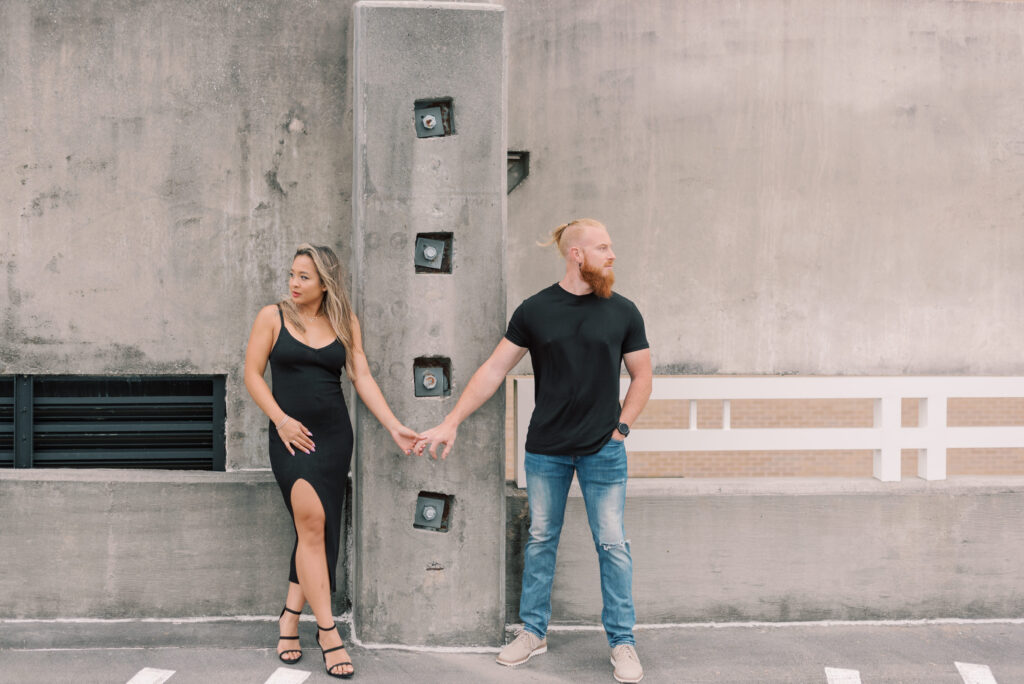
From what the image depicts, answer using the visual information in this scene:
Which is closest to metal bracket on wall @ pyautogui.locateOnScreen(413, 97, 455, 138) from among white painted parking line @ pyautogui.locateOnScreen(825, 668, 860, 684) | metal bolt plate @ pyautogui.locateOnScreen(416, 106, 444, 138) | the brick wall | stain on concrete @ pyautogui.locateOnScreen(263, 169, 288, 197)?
metal bolt plate @ pyautogui.locateOnScreen(416, 106, 444, 138)

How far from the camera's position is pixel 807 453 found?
8.27 meters

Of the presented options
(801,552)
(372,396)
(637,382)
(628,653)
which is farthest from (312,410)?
(801,552)

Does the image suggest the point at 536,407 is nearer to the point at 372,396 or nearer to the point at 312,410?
the point at 372,396

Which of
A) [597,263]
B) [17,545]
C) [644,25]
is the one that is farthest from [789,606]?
[17,545]

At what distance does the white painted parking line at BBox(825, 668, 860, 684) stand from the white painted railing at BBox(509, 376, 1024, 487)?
117 centimetres

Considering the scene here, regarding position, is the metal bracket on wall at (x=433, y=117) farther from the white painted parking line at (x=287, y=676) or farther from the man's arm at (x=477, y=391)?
the white painted parking line at (x=287, y=676)

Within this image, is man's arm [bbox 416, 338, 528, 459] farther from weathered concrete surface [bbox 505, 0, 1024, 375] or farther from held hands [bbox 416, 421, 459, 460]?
weathered concrete surface [bbox 505, 0, 1024, 375]

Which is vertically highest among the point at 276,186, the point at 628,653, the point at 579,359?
the point at 276,186

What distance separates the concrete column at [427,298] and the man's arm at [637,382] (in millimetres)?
683

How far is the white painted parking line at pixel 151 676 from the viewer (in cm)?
396

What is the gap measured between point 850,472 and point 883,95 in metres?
5.75

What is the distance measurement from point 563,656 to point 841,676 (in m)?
1.32

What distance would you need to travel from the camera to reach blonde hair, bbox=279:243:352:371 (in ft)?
13.4

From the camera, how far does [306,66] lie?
476cm
